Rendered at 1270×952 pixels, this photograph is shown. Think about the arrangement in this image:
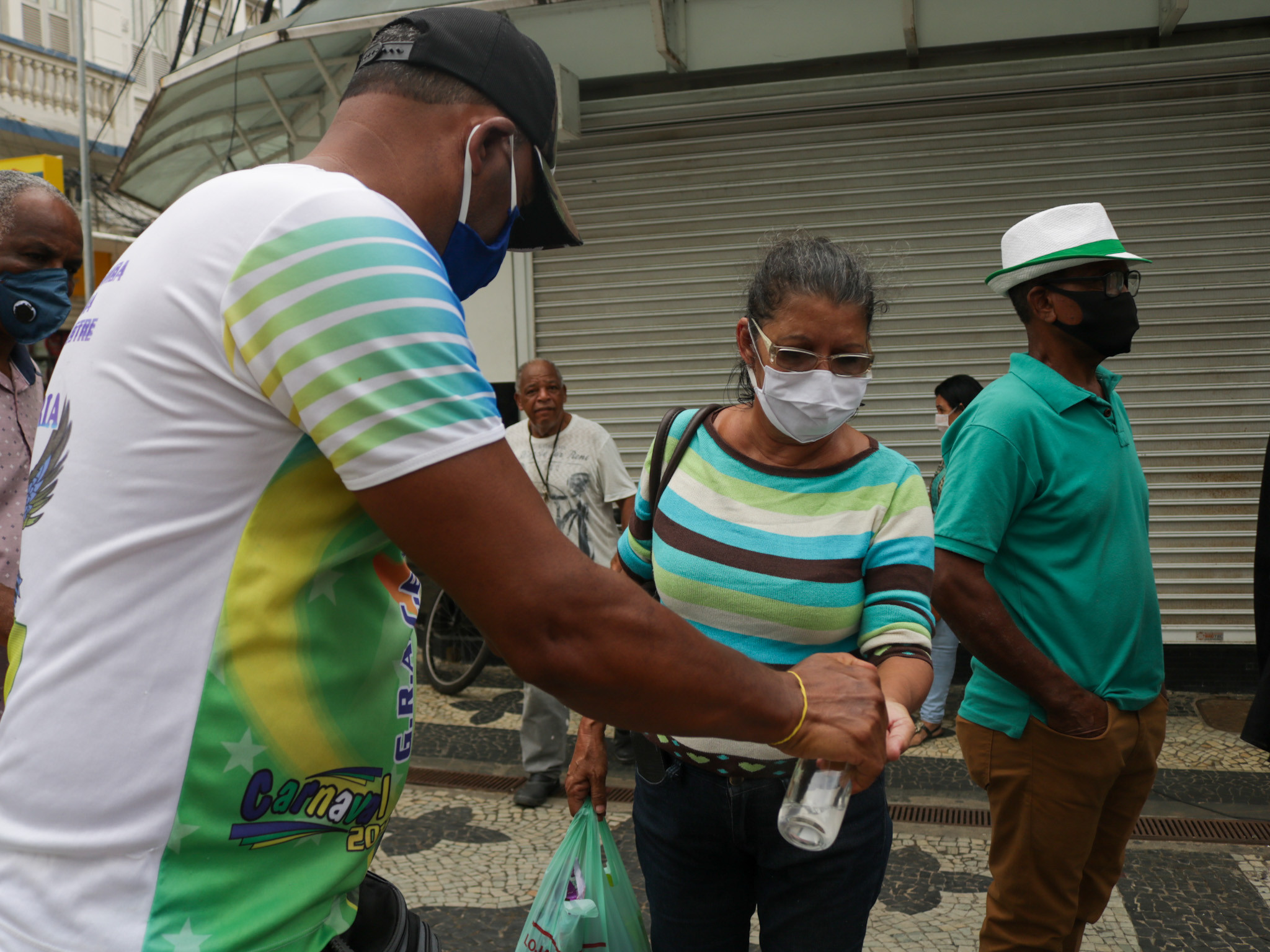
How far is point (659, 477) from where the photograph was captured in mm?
2318

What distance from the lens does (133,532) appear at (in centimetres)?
105

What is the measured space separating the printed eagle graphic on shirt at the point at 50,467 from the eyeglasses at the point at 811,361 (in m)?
1.37

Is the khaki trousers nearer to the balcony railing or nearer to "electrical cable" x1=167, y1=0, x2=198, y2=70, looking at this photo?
"electrical cable" x1=167, y1=0, x2=198, y2=70

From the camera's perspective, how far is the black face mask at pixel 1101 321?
272 centimetres

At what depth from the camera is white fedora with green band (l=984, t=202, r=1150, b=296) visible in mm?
2699

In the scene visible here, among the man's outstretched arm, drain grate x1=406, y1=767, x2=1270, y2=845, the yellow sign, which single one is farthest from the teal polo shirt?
the yellow sign

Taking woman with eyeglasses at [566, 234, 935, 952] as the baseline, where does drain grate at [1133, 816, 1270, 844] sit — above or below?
below

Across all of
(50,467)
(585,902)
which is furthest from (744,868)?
(50,467)

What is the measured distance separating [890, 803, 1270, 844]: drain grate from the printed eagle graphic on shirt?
393 centimetres

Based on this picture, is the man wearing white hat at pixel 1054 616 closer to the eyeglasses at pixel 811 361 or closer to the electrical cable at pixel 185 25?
the eyeglasses at pixel 811 361

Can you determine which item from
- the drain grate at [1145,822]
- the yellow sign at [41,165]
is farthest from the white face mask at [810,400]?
the yellow sign at [41,165]

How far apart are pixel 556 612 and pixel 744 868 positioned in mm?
1382

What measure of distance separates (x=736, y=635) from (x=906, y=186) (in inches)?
229

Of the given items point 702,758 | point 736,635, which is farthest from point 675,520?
point 702,758
